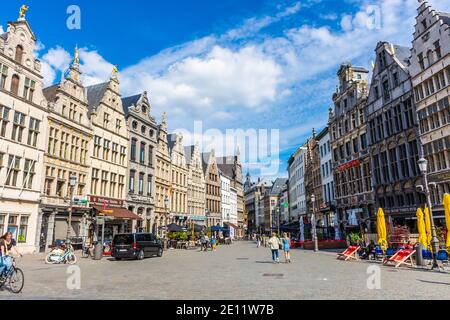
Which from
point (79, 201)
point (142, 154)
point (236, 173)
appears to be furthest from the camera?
point (236, 173)

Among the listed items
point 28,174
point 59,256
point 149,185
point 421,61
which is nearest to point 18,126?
point 28,174

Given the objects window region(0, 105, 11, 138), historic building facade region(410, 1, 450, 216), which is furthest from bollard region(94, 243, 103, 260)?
historic building facade region(410, 1, 450, 216)

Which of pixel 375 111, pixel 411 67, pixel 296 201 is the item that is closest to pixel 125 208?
pixel 375 111

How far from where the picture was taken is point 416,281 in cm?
1253

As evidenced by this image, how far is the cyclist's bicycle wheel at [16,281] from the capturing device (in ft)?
33.7

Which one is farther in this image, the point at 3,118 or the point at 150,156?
the point at 150,156

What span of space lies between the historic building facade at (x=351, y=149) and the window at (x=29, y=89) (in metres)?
35.3

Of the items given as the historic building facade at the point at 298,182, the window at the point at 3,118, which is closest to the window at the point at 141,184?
the window at the point at 3,118

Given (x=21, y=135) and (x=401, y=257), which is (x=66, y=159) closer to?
(x=21, y=135)

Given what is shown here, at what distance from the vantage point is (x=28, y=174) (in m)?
28.0

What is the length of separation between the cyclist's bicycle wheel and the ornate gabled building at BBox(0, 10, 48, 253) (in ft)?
58.6

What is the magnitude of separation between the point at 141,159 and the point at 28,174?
775 inches
